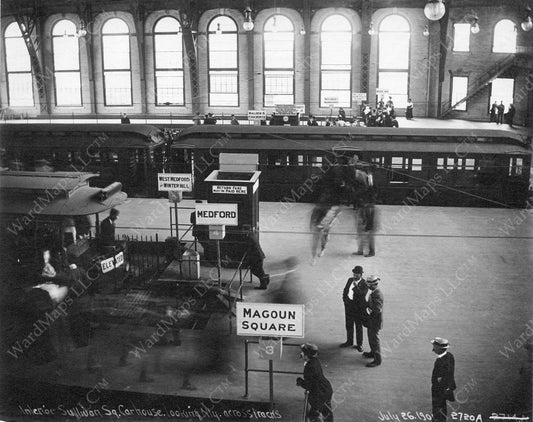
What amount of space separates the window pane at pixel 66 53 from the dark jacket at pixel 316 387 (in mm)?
28675

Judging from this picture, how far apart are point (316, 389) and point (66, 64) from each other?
95.9 ft

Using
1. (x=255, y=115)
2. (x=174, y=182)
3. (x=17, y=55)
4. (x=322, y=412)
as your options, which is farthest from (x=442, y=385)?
(x=17, y=55)

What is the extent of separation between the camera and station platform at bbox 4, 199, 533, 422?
8109 mm

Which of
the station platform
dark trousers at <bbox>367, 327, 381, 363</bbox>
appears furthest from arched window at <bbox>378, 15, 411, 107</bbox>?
dark trousers at <bbox>367, 327, 381, 363</bbox>

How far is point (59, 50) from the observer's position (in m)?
32.0

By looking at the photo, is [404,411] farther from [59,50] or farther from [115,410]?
[59,50]

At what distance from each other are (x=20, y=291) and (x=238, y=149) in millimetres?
9929

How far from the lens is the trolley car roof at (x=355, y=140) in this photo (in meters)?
18.6

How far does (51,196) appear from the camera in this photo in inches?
462

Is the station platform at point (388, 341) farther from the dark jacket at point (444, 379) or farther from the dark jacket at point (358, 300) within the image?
the dark jacket at point (358, 300)

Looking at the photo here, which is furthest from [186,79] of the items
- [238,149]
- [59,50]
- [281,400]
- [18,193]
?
[281,400]

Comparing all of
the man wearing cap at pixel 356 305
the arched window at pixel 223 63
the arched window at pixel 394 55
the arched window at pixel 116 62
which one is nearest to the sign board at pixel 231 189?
the man wearing cap at pixel 356 305

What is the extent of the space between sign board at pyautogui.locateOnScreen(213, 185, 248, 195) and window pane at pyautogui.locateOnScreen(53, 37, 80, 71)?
2229 centimetres

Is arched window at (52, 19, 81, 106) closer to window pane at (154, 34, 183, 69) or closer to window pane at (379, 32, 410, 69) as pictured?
window pane at (154, 34, 183, 69)
